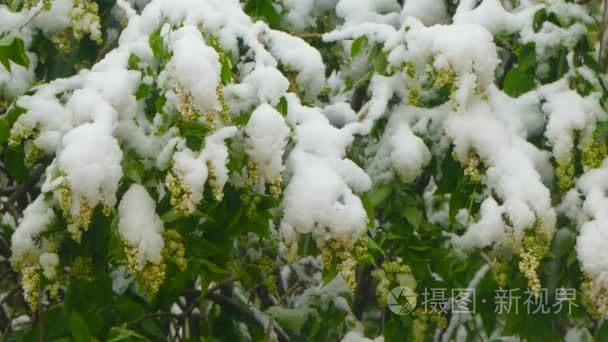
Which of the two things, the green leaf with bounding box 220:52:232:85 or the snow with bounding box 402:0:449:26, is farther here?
the snow with bounding box 402:0:449:26

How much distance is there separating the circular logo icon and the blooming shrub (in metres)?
0.01

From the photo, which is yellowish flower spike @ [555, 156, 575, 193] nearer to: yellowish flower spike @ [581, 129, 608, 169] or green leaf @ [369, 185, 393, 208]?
yellowish flower spike @ [581, 129, 608, 169]

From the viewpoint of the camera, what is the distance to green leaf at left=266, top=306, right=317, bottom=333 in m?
2.57

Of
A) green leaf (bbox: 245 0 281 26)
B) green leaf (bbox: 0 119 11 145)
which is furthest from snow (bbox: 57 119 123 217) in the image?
green leaf (bbox: 245 0 281 26)

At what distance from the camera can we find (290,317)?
2592 millimetres

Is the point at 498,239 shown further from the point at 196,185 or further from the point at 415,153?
the point at 196,185

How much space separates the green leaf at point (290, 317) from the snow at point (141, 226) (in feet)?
2.73

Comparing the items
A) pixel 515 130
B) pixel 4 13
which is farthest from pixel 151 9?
pixel 515 130

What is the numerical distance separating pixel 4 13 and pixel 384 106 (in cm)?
105

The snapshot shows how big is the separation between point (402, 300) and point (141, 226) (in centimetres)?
81

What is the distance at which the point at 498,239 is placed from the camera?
80.7 inches

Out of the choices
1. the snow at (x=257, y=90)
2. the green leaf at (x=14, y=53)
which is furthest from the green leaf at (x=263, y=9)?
the green leaf at (x=14, y=53)

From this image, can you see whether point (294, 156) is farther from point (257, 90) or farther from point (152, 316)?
point (152, 316)

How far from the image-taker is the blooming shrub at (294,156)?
6.01 ft
